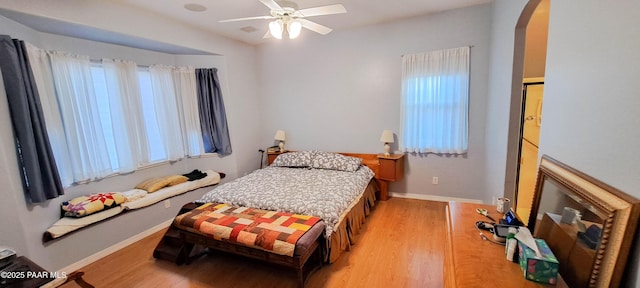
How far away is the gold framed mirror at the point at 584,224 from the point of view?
0.82 metres

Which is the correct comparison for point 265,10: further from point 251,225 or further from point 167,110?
point 251,225

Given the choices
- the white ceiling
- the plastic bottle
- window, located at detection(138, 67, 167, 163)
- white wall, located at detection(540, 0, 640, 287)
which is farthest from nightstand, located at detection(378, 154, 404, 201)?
window, located at detection(138, 67, 167, 163)

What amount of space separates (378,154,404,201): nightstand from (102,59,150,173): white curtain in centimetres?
337

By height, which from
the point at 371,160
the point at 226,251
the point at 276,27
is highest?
the point at 276,27

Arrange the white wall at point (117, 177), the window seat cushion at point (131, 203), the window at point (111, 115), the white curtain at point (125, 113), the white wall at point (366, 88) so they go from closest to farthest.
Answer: the white wall at point (117, 177)
the window seat cushion at point (131, 203)
the window at point (111, 115)
the white curtain at point (125, 113)
the white wall at point (366, 88)

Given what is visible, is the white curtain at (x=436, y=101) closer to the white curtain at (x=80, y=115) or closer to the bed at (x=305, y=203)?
the bed at (x=305, y=203)

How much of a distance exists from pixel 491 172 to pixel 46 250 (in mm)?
4555

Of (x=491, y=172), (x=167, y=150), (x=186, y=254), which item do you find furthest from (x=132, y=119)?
(x=491, y=172)

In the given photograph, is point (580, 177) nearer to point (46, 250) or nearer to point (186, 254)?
point (186, 254)

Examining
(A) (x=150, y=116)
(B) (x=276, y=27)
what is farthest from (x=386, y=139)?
(A) (x=150, y=116)

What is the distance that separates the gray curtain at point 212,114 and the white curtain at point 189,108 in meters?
0.07

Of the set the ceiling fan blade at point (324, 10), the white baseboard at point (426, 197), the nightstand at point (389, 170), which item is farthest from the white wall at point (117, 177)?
the white baseboard at point (426, 197)

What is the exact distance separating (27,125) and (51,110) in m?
0.47

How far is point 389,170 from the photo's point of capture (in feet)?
12.0
